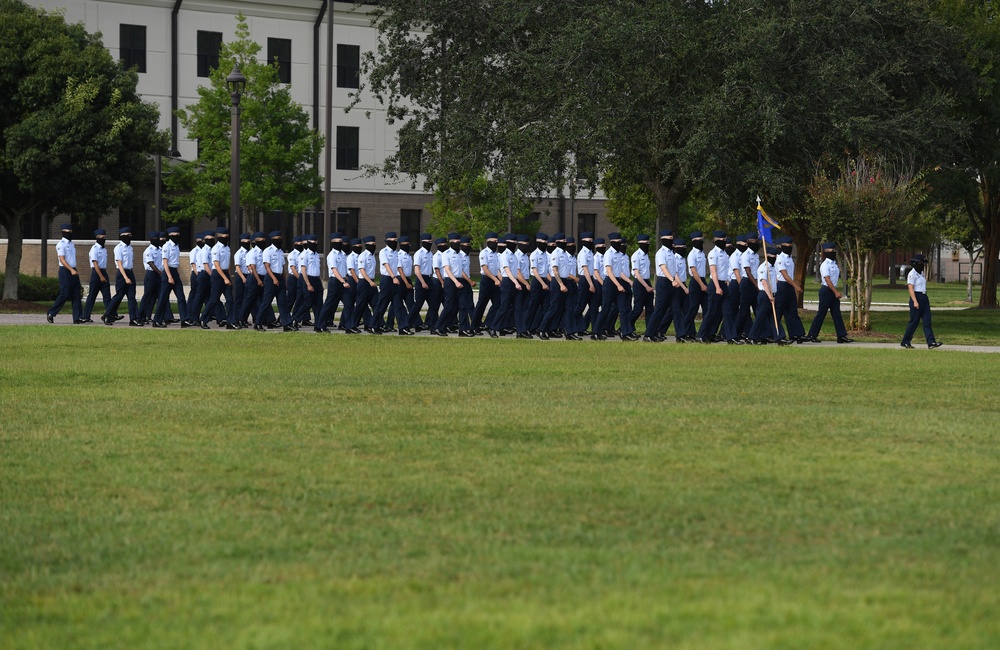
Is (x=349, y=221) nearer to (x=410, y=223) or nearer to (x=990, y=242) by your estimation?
(x=410, y=223)

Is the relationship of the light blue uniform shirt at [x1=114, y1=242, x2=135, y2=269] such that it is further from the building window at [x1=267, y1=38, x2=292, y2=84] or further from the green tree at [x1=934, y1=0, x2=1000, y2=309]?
the building window at [x1=267, y1=38, x2=292, y2=84]

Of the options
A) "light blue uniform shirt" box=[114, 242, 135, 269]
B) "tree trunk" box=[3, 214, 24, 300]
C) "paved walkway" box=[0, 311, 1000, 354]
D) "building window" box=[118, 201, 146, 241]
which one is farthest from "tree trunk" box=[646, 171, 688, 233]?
"building window" box=[118, 201, 146, 241]

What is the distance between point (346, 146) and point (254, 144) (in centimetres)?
1445

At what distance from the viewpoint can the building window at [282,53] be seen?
206 feet

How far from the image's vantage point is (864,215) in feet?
86.6

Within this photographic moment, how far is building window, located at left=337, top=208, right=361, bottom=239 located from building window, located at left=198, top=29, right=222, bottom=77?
29.7 ft

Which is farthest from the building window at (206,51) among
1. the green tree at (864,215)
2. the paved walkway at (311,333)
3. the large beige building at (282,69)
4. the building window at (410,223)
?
the green tree at (864,215)

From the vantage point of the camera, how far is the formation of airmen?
24422 mm

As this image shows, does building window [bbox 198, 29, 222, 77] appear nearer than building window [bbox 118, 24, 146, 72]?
No

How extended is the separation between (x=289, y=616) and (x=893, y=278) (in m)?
79.5

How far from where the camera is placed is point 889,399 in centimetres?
1441

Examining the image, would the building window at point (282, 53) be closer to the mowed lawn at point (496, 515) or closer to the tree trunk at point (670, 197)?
the tree trunk at point (670, 197)

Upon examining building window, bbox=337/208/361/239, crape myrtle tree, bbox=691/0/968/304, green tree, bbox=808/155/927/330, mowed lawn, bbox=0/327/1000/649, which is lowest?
A: mowed lawn, bbox=0/327/1000/649

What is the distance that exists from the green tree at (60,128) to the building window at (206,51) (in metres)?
23.4
